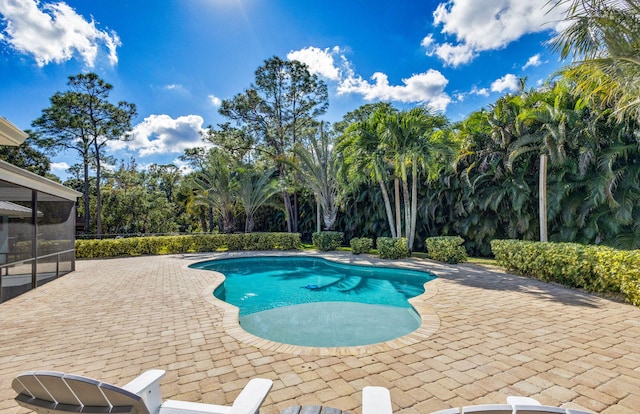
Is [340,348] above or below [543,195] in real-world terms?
below

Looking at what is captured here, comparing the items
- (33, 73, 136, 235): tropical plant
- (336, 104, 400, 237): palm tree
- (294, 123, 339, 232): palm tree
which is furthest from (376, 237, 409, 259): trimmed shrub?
(33, 73, 136, 235): tropical plant

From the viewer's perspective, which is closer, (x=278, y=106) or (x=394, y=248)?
(x=394, y=248)

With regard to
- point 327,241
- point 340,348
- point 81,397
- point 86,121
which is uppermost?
point 86,121

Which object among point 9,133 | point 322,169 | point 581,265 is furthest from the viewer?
point 322,169

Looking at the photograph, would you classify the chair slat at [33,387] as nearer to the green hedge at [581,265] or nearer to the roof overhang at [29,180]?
the roof overhang at [29,180]

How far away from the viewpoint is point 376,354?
3.59 metres

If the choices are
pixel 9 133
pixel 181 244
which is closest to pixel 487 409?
pixel 9 133

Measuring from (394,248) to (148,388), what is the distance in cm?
1117

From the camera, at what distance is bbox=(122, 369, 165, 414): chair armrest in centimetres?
176

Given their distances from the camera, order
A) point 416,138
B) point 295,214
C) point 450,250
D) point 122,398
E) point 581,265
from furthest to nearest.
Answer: point 295,214
point 416,138
point 450,250
point 581,265
point 122,398

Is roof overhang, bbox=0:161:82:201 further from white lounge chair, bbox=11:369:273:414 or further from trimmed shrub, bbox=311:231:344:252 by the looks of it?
trimmed shrub, bbox=311:231:344:252

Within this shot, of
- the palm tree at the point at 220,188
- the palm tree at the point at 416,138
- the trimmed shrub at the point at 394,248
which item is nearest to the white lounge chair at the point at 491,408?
the palm tree at the point at 416,138

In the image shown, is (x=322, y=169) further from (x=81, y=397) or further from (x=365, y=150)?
(x=81, y=397)

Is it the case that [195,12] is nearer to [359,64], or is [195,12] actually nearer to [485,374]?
[359,64]
